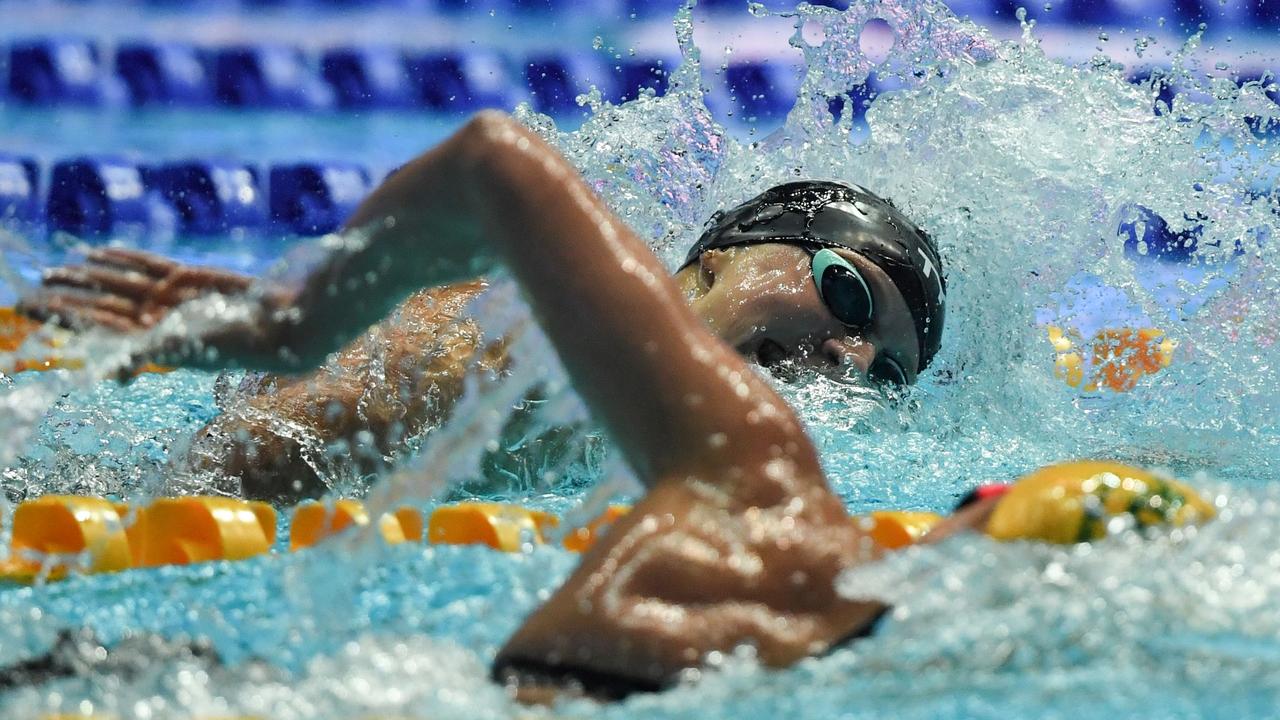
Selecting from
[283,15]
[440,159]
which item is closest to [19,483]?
[440,159]

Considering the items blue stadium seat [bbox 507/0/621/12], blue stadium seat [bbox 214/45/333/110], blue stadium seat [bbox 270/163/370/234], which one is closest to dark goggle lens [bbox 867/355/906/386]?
blue stadium seat [bbox 270/163/370/234]

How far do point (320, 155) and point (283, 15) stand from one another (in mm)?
678

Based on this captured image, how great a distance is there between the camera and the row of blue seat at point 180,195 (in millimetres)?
5227

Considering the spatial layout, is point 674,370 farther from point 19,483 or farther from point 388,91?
point 388,91

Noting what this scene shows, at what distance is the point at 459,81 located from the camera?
19.5 ft

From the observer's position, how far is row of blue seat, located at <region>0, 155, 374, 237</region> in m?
5.23

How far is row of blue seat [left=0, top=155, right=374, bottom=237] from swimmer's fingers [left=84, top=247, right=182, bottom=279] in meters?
4.01

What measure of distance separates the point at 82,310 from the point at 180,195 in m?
→ 4.28

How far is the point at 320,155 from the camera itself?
5730mm

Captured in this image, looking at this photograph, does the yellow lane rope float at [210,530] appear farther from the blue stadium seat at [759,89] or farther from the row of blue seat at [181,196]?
the blue stadium seat at [759,89]

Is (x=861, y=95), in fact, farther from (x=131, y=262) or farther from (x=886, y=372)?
(x=131, y=262)

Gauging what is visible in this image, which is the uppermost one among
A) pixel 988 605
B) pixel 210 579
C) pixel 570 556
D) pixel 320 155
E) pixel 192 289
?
pixel 192 289

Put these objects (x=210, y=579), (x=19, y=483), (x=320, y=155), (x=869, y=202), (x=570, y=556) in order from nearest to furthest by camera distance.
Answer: (x=570, y=556)
(x=210, y=579)
(x=19, y=483)
(x=869, y=202)
(x=320, y=155)

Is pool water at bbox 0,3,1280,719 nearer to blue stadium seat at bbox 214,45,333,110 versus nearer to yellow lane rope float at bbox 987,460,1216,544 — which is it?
yellow lane rope float at bbox 987,460,1216,544
